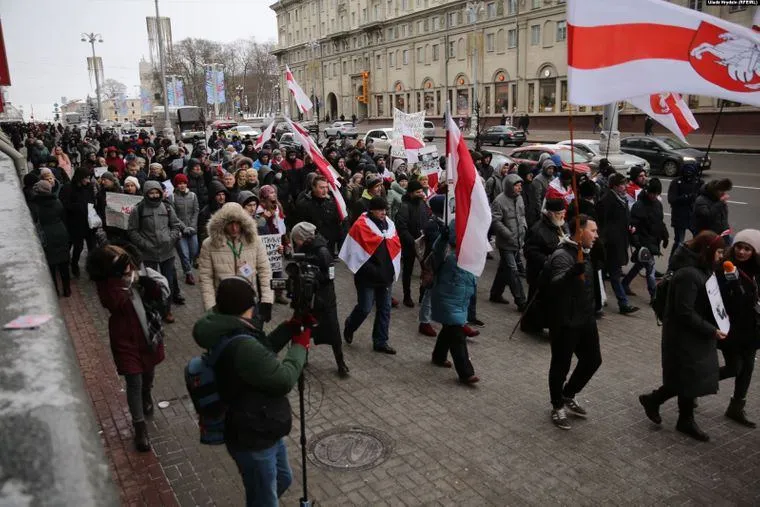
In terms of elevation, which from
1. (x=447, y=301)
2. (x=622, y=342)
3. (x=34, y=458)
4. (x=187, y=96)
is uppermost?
(x=187, y=96)

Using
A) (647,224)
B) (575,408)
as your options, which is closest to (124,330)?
(575,408)

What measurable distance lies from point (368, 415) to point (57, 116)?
134873mm

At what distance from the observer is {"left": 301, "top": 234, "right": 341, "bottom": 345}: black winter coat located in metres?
6.05

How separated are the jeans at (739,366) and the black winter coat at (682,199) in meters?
5.65

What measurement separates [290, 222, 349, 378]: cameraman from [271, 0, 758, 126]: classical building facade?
37.1 metres

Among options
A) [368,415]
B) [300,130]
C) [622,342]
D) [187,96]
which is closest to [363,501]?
[368,415]

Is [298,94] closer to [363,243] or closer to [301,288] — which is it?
[363,243]

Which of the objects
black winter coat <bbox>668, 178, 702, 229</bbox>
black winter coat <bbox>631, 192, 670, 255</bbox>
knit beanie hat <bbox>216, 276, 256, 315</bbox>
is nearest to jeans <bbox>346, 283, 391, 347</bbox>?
knit beanie hat <bbox>216, 276, 256, 315</bbox>

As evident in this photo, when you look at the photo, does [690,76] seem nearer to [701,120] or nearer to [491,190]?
[491,190]

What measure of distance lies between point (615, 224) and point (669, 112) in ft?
7.24

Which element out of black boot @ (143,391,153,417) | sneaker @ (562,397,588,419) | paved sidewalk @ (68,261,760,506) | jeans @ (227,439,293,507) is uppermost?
jeans @ (227,439,293,507)

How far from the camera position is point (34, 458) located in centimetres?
78

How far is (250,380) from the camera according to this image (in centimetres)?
300

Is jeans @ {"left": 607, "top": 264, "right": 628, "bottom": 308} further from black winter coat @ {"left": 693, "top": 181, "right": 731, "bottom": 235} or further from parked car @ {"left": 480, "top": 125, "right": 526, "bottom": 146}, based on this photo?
parked car @ {"left": 480, "top": 125, "right": 526, "bottom": 146}
